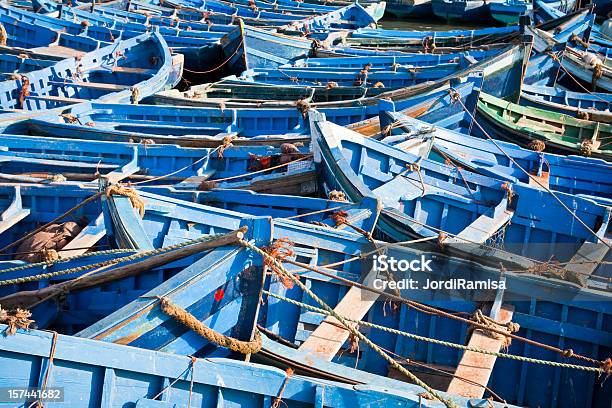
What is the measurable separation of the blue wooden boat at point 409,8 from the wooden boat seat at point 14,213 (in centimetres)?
2587

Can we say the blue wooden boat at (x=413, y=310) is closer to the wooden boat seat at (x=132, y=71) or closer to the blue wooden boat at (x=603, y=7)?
the wooden boat seat at (x=132, y=71)

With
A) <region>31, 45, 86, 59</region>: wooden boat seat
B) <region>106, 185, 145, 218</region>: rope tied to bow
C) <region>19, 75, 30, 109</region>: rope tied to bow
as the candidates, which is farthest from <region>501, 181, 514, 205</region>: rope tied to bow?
<region>31, 45, 86, 59</region>: wooden boat seat

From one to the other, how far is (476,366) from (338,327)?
4.44 feet

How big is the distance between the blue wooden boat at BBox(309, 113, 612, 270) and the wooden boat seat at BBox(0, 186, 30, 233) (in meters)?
4.01

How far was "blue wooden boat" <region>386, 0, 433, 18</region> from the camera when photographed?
34438mm

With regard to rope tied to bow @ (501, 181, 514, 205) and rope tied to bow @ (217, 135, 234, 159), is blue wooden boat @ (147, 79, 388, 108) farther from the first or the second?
rope tied to bow @ (501, 181, 514, 205)

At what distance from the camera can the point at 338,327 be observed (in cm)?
812

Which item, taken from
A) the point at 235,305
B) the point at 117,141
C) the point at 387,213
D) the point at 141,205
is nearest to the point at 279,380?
the point at 235,305

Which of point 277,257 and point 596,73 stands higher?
point 596,73

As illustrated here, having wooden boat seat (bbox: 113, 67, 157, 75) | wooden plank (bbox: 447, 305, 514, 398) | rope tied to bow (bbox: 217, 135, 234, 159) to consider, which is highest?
wooden boat seat (bbox: 113, 67, 157, 75)

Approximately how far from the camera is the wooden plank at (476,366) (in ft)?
24.6

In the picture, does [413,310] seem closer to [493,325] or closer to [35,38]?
[493,325]

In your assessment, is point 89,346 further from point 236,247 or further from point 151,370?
point 236,247

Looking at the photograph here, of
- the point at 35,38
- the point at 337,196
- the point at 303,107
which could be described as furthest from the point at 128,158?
the point at 35,38
